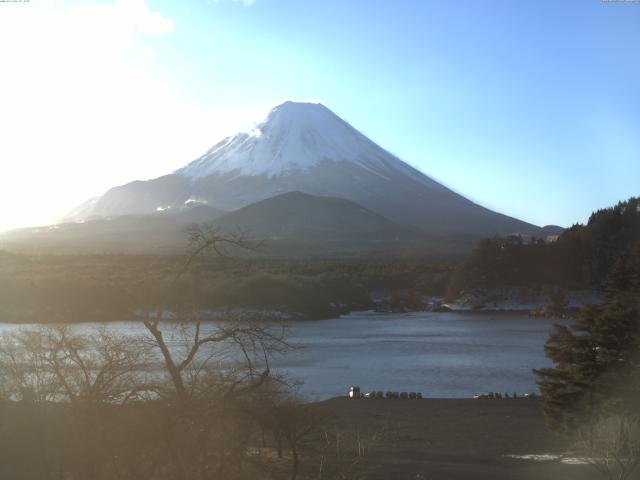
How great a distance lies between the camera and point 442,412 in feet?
37.7

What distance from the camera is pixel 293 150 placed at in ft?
294

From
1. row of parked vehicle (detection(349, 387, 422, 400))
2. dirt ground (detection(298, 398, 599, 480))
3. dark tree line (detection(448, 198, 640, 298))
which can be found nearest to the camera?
dirt ground (detection(298, 398, 599, 480))

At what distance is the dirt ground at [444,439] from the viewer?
7.06 m

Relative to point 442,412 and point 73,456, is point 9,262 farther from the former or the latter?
point 73,456

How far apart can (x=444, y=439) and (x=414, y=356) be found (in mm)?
9873

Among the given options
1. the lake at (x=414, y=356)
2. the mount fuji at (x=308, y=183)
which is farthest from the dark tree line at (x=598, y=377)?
the mount fuji at (x=308, y=183)

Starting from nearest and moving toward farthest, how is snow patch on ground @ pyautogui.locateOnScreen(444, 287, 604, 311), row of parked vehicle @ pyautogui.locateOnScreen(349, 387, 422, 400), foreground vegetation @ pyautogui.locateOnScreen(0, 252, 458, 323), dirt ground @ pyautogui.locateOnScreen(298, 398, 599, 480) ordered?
dirt ground @ pyautogui.locateOnScreen(298, 398, 599, 480) → foreground vegetation @ pyautogui.locateOnScreen(0, 252, 458, 323) → row of parked vehicle @ pyautogui.locateOnScreen(349, 387, 422, 400) → snow patch on ground @ pyautogui.locateOnScreen(444, 287, 604, 311)

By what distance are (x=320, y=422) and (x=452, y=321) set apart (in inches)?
1034

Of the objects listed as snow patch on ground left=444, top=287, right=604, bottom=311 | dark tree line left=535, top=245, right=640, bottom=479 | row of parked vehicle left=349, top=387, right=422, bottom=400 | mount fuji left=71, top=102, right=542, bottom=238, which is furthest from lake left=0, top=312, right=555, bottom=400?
mount fuji left=71, top=102, right=542, bottom=238

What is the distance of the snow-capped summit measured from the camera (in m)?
86.9

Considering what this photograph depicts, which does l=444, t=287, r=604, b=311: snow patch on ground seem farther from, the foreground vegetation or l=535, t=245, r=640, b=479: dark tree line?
l=535, t=245, r=640, b=479: dark tree line

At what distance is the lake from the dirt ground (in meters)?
1.17

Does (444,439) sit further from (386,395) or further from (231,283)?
(231,283)

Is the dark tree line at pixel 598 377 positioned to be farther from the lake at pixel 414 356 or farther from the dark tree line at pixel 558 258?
the dark tree line at pixel 558 258
